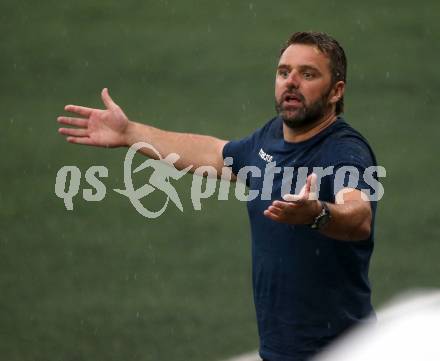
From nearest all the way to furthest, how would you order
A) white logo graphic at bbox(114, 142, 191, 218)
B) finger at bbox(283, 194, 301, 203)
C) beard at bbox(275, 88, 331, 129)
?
1. finger at bbox(283, 194, 301, 203)
2. beard at bbox(275, 88, 331, 129)
3. white logo graphic at bbox(114, 142, 191, 218)

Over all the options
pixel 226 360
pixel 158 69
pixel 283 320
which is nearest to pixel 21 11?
pixel 158 69

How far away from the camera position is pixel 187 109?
34.1 feet

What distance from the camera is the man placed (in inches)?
212

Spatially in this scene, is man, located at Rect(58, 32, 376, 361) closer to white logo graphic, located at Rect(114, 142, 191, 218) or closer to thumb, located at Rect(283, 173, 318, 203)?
thumb, located at Rect(283, 173, 318, 203)

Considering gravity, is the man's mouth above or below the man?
above

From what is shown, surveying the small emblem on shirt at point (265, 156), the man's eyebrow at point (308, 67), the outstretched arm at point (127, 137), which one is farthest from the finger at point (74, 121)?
the man's eyebrow at point (308, 67)

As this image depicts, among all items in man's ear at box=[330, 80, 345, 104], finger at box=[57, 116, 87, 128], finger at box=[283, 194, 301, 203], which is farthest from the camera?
finger at box=[57, 116, 87, 128]

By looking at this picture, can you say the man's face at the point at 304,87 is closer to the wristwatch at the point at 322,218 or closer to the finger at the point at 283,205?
the wristwatch at the point at 322,218

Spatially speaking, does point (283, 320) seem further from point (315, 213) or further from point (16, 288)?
point (16, 288)

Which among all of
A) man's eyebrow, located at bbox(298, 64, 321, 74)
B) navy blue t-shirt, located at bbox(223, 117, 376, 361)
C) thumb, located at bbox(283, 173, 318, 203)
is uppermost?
man's eyebrow, located at bbox(298, 64, 321, 74)

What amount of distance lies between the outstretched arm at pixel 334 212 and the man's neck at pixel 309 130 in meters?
0.50

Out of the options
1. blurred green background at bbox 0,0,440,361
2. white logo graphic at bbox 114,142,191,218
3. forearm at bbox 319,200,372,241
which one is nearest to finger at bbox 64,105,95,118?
forearm at bbox 319,200,372,241

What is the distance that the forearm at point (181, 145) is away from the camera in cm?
632

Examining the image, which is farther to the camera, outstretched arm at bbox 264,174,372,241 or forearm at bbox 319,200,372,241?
forearm at bbox 319,200,372,241
